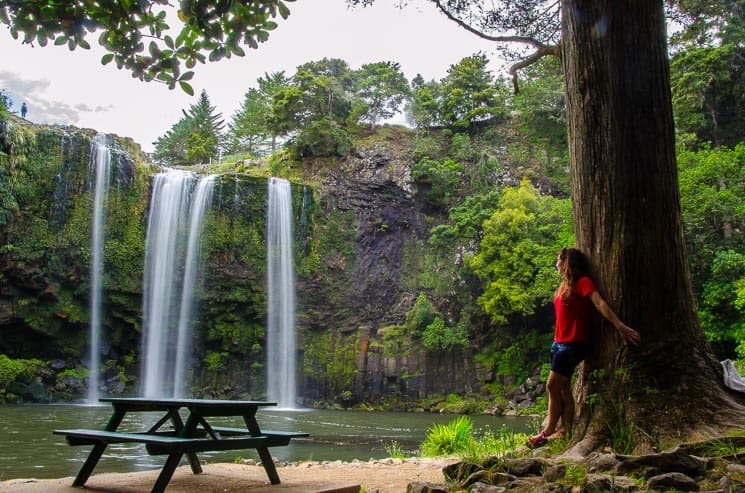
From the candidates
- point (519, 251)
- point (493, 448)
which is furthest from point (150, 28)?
point (519, 251)

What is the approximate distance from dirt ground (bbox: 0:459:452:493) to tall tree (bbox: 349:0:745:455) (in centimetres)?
147

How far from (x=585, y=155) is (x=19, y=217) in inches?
903

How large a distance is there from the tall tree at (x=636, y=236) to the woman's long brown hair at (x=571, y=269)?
0.07 meters

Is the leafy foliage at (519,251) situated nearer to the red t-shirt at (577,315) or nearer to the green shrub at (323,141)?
the green shrub at (323,141)

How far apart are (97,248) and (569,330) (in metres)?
22.8

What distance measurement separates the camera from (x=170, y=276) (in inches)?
955

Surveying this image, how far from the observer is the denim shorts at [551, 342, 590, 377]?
4.03m

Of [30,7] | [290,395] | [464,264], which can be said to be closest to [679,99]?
[464,264]

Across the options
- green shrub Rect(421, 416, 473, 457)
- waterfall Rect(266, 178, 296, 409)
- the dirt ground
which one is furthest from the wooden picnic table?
waterfall Rect(266, 178, 296, 409)

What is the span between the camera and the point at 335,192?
2722 cm

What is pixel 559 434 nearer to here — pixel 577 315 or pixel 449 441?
pixel 577 315

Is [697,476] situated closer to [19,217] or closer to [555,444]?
[555,444]

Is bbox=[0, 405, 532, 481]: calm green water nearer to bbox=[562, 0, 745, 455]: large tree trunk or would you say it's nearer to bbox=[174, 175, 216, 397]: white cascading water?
bbox=[562, 0, 745, 455]: large tree trunk

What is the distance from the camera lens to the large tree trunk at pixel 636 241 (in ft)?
12.3
